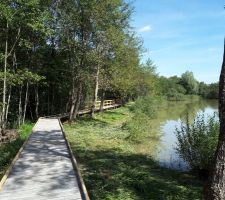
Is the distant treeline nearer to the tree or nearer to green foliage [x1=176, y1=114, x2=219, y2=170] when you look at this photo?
the tree

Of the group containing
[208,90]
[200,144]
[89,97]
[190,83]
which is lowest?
[200,144]

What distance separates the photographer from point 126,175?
13.0 metres

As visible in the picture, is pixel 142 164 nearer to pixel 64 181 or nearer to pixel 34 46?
pixel 64 181

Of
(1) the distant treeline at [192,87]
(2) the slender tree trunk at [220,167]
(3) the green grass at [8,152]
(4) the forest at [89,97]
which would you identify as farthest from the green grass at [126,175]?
(1) the distant treeline at [192,87]

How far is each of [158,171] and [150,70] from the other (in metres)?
52.6

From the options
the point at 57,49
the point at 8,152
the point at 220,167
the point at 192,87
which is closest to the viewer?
the point at 220,167

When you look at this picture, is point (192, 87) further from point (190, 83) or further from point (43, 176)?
point (43, 176)

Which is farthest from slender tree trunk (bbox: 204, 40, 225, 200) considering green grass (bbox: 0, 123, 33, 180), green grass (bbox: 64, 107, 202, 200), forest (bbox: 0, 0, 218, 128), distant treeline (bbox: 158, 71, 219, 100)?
distant treeline (bbox: 158, 71, 219, 100)

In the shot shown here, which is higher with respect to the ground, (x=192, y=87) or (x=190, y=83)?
(x=190, y=83)

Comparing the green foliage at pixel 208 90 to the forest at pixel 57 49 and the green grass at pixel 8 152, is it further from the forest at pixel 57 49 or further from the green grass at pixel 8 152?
the green grass at pixel 8 152

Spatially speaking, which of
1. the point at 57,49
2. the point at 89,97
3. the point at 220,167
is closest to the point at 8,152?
the point at 220,167

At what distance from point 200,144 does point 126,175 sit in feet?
10.8

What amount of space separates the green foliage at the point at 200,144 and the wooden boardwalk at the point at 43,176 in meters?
4.96

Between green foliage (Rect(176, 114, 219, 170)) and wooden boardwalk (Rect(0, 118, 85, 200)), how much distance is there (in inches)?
195
